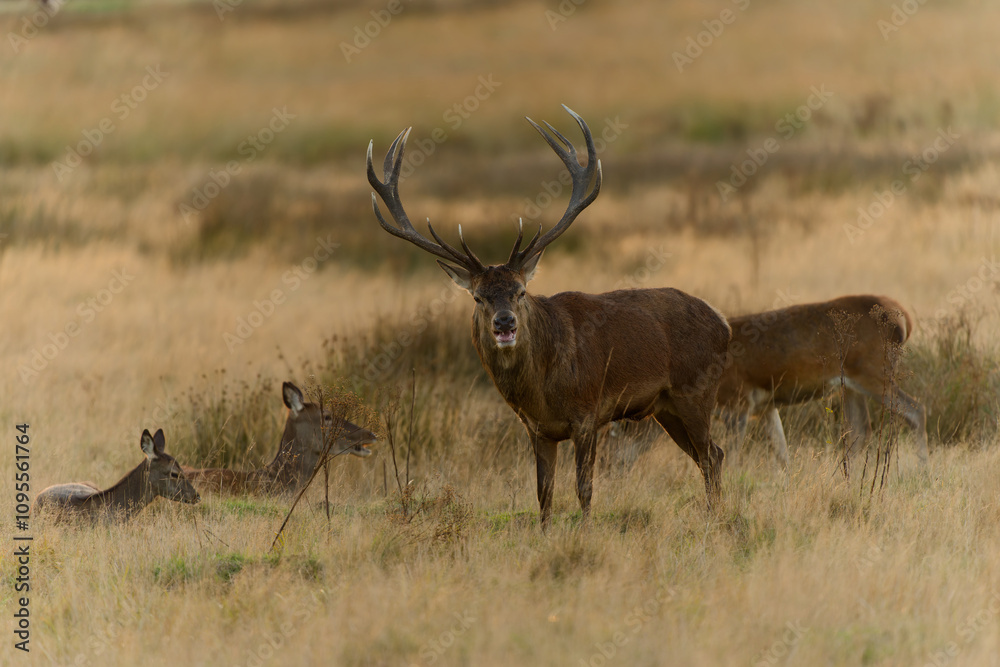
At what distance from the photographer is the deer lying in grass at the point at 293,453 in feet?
24.3

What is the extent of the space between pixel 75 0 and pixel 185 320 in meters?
26.4

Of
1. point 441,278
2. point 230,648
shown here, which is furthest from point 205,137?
point 230,648

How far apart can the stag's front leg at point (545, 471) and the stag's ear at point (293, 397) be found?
2288mm

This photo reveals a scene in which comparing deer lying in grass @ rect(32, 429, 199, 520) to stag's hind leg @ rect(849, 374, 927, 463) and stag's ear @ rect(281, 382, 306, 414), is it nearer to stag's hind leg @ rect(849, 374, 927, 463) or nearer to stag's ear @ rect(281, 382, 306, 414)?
stag's ear @ rect(281, 382, 306, 414)

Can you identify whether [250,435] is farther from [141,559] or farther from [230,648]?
[230,648]

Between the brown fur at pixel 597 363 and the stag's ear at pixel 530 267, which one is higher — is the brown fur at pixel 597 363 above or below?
below

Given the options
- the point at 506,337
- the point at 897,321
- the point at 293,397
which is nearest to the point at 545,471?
the point at 506,337

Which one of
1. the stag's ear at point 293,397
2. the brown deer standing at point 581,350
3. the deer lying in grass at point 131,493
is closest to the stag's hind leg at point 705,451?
the brown deer standing at point 581,350

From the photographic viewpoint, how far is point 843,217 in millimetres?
18562

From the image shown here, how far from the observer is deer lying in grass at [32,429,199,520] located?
6.64 metres

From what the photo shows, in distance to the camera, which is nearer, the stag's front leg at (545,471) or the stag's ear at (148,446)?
the stag's front leg at (545,471)

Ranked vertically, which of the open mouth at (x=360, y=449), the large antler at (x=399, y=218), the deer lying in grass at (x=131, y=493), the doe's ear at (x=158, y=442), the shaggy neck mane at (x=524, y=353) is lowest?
the deer lying in grass at (x=131, y=493)

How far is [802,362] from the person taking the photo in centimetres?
847

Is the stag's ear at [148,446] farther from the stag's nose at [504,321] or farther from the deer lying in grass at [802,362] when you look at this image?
the deer lying in grass at [802,362]
